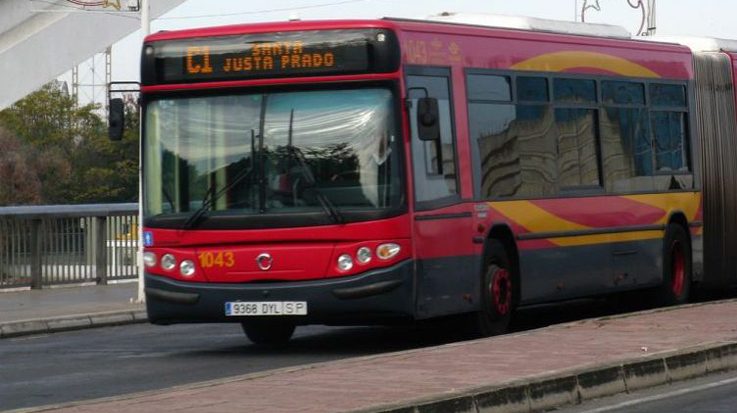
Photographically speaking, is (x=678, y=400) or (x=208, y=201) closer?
(x=678, y=400)

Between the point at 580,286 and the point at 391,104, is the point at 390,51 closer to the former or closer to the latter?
the point at 391,104

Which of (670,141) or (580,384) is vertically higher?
(670,141)

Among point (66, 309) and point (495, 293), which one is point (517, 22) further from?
point (66, 309)

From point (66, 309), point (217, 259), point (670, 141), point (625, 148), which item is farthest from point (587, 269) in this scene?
point (66, 309)

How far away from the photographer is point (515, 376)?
1316 cm

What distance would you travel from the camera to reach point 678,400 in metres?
13.3

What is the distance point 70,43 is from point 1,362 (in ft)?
143

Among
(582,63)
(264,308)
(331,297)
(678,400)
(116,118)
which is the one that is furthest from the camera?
(582,63)

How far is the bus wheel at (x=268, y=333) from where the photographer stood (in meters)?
18.3

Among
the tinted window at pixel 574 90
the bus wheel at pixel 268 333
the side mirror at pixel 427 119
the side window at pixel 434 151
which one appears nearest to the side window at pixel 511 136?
the tinted window at pixel 574 90

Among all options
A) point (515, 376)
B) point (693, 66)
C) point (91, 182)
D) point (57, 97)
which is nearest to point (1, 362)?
point (515, 376)

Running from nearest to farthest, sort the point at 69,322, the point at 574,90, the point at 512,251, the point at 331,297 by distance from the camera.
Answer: the point at 331,297, the point at 512,251, the point at 574,90, the point at 69,322

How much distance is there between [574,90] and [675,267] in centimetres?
312

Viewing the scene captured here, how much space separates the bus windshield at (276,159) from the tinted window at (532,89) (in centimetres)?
284
